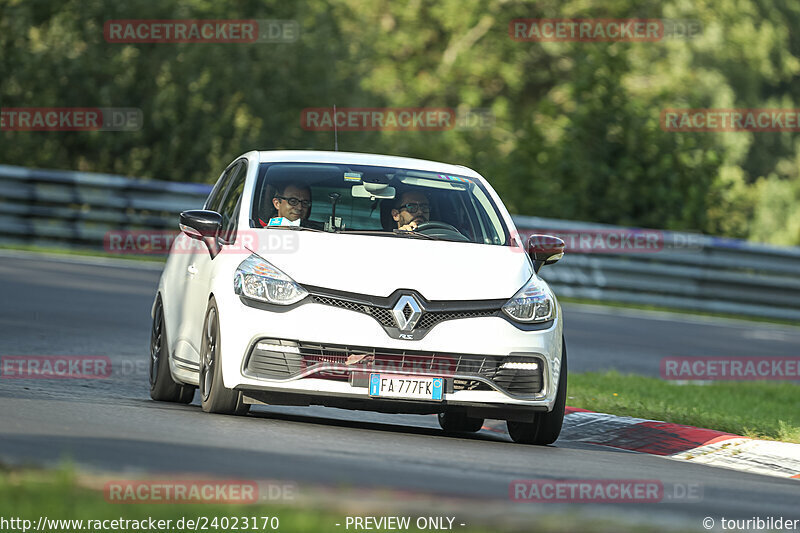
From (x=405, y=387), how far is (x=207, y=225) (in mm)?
1771

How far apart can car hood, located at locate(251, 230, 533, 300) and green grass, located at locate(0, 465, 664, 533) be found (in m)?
2.53

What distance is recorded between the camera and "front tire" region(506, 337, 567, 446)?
967cm

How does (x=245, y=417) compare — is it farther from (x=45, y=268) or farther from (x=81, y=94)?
(x=81, y=94)

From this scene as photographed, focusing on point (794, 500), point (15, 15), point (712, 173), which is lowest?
point (794, 500)

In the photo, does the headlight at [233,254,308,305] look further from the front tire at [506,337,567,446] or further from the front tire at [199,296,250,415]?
the front tire at [506,337,567,446]

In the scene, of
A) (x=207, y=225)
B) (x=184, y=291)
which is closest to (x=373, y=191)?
(x=207, y=225)

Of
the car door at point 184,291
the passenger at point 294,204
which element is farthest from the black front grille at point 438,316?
the car door at point 184,291

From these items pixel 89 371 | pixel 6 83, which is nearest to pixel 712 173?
pixel 6 83

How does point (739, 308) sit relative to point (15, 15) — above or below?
below

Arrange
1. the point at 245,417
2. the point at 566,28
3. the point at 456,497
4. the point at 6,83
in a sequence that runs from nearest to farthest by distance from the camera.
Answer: the point at 456,497, the point at 245,417, the point at 6,83, the point at 566,28

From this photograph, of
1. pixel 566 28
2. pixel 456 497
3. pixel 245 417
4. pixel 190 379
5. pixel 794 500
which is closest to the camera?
pixel 456 497

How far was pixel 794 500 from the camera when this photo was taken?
27.3 ft

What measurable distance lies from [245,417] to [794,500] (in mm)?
3220

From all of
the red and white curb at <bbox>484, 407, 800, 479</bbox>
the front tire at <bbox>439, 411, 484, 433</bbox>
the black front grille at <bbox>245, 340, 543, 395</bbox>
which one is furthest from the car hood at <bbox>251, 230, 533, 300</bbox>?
the red and white curb at <bbox>484, 407, 800, 479</bbox>
